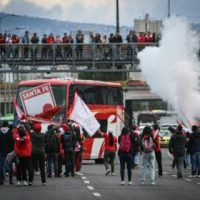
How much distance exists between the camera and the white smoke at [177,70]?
42.0 metres

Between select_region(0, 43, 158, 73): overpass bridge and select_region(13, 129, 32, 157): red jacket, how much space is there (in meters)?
30.9

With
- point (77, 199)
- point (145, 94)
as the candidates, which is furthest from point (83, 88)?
point (145, 94)

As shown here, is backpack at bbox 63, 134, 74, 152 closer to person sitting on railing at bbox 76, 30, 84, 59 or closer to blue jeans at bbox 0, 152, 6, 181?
blue jeans at bbox 0, 152, 6, 181

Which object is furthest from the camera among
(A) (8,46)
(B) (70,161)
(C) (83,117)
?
(A) (8,46)

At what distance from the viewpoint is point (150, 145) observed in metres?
30.5

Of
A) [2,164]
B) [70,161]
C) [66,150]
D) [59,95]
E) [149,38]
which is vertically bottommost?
[70,161]

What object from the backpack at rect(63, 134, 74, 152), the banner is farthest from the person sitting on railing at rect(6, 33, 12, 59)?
the backpack at rect(63, 134, 74, 152)

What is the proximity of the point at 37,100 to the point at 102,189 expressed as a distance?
47.1 feet

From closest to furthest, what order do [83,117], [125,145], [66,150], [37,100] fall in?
1. [125,145]
2. [66,150]
3. [83,117]
4. [37,100]

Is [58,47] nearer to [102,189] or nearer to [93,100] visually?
[93,100]

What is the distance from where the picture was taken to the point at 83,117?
129ft

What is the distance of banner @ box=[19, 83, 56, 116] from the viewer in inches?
1661

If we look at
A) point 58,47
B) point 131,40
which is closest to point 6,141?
point 131,40

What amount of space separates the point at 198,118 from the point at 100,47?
881 inches
